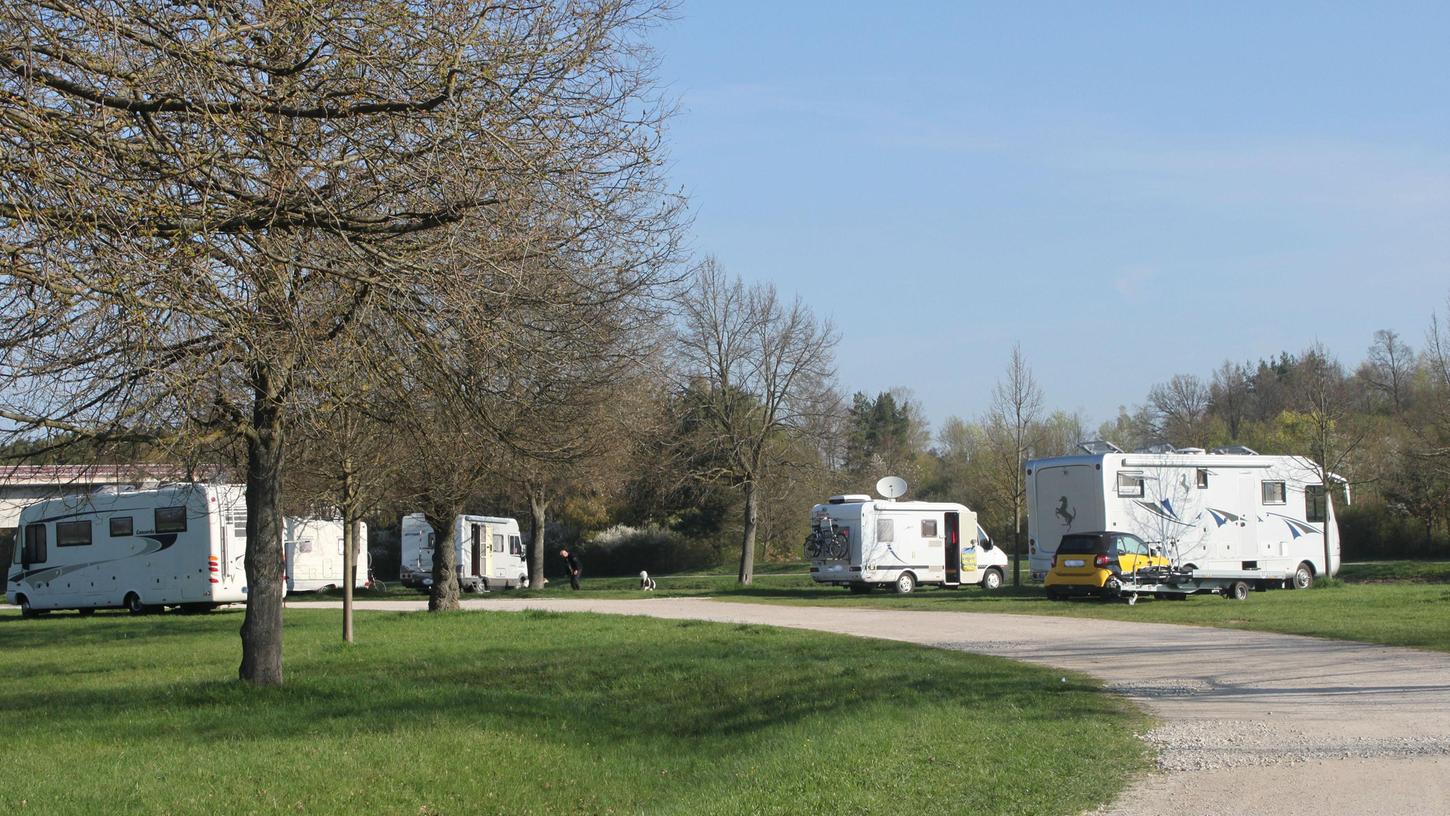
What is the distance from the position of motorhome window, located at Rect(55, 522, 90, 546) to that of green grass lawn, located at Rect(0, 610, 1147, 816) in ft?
49.8

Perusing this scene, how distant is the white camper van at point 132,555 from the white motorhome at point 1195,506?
20.1 metres

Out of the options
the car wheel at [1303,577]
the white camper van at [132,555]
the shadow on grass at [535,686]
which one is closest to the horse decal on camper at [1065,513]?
the car wheel at [1303,577]

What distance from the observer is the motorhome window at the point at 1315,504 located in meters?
31.4

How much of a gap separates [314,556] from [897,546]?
1884cm

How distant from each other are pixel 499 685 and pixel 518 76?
8646 millimetres

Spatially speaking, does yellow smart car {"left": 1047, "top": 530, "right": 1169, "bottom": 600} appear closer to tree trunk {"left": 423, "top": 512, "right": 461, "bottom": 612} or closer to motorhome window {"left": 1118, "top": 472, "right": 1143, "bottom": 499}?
motorhome window {"left": 1118, "top": 472, "right": 1143, "bottom": 499}

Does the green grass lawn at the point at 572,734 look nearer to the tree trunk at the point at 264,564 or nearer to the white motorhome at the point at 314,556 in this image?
the tree trunk at the point at 264,564

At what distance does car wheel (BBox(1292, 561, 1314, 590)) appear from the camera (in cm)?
3114

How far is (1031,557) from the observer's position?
30500mm

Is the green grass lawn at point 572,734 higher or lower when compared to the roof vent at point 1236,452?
lower

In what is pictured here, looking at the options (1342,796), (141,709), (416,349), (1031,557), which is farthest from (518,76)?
(1031,557)

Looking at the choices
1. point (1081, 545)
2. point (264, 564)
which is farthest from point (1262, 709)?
point (1081, 545)

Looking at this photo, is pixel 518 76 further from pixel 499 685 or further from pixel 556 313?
pixel 499 685

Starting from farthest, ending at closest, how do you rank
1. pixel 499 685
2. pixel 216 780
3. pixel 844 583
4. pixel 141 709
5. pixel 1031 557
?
pixel 844 583 → pixel 1031 557 → pixel 499 685 → pixel 141 709 → pixel 216 780
